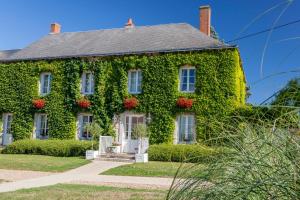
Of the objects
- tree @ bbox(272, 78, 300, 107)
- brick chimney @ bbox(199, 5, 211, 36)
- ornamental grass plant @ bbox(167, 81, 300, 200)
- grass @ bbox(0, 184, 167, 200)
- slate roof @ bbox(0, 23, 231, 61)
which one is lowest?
grass @ bbox(0, 184, 167, 200)

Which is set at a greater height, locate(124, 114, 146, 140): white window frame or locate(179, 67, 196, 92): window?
locate(179, 67, 196, 92): window

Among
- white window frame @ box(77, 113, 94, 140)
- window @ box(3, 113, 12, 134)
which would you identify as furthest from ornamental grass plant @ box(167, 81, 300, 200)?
window @ box(3, 113, 12, 134)

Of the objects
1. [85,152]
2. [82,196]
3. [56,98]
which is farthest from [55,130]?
[82,196]

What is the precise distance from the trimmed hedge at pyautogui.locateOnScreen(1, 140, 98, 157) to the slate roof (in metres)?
5.63

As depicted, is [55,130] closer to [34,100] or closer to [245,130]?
[34,100]

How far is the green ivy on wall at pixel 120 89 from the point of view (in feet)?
70.9

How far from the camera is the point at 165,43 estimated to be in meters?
23.6

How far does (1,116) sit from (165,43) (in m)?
11.6

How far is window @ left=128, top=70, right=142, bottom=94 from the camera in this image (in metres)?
23.5

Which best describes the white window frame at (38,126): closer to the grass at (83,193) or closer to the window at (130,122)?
the window at (130,122)

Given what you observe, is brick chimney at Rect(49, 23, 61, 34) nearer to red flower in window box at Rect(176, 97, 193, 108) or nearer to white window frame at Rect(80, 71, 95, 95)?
white window frame at Rect(80, 71, 95, 95)

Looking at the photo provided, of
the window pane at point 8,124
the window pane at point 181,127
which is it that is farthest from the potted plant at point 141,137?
the window pane at point 8,124

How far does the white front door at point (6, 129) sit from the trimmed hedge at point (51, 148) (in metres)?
3.15

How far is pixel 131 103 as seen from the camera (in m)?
22.9
